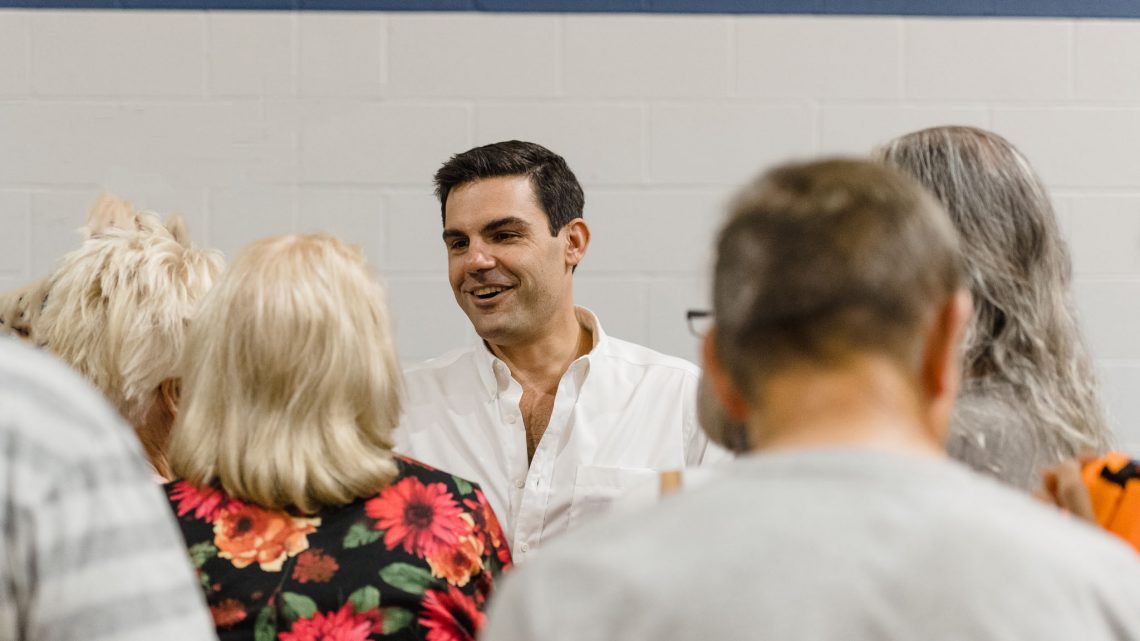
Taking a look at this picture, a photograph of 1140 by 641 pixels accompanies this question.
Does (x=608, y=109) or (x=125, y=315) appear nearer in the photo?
(x=125, y=315)

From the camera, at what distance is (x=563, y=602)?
667mm

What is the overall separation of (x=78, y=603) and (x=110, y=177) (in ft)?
6.77

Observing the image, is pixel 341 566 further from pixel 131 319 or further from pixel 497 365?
pixel 497 365

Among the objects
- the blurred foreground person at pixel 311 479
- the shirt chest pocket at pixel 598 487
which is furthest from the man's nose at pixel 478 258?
the blurred foreground person at pixel 311 479

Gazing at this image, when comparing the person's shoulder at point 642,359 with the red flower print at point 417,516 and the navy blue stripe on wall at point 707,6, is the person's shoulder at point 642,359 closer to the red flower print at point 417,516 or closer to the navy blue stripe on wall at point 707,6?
the navy blue stripe on wall at point 707,6

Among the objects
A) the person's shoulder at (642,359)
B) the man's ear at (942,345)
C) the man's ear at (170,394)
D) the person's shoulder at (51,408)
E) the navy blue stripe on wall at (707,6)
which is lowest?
the person's shoulder at (642,359)

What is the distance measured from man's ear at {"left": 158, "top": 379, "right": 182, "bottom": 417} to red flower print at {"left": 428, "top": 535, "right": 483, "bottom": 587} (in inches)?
21.6

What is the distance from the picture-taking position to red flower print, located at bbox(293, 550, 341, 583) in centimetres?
124

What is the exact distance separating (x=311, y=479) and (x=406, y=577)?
0.48ft

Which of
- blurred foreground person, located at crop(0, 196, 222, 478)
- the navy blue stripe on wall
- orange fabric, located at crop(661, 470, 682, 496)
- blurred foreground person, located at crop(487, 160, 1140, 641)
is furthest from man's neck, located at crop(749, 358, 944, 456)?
the navy blue stripe on wall

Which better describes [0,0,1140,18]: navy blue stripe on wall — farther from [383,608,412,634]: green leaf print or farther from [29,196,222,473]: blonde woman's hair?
[383,608,412,634]: green leaf print

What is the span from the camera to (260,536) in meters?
1.26

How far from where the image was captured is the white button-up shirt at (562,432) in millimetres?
2119

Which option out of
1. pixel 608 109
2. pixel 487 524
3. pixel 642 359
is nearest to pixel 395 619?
pixel 487 524
